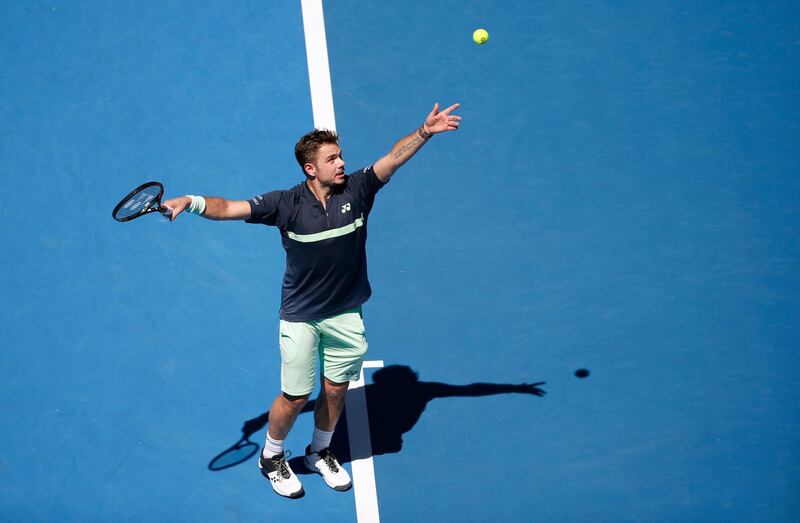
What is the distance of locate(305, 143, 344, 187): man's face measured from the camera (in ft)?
18.7

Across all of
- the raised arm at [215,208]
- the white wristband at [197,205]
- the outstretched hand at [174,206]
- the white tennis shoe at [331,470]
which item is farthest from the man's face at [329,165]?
the white tennis shoe at [331,470]

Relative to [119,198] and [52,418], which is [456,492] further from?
[119,198]

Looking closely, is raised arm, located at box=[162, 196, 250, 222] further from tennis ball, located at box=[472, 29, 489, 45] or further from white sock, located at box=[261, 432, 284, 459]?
tennis ball, located at box=[472, 29, 489, 45]

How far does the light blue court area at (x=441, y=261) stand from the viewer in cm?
668

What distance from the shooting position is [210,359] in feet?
23.7

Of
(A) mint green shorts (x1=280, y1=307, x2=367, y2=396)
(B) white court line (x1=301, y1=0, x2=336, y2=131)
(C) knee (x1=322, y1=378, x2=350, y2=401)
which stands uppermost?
(B) white court line (x1=301, y1=0, x2=336, y2=131)

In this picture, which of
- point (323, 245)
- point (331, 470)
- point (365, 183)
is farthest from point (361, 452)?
point (365, 183)

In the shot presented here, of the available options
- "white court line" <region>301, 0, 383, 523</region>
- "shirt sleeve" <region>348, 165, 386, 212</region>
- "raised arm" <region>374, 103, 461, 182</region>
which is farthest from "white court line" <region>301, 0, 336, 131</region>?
"raised arm" <region>374, 103, 461, 182</region>

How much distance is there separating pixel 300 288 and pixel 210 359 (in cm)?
175

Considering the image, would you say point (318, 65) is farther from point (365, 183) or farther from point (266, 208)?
point (266, 208)

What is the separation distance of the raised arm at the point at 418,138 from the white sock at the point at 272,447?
2128 millimetres

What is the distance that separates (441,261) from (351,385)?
1.32 m

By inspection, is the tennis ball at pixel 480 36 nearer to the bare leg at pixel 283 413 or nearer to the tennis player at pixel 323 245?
the tennis player at pixel 323 245

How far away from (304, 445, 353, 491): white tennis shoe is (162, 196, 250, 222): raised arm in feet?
6.70
